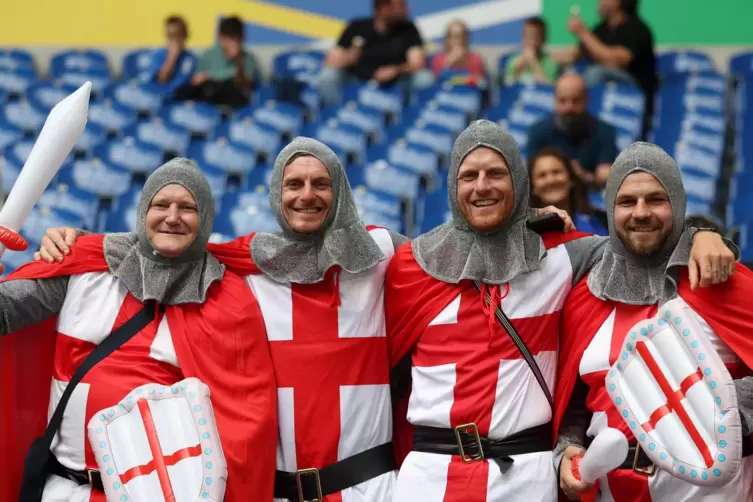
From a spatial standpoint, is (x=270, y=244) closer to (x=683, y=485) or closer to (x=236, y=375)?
(x=236, y=375)

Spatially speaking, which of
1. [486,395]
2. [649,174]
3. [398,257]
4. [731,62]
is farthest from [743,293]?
[731,62]

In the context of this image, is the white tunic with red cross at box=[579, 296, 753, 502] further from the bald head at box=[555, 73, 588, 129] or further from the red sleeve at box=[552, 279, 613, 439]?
the bald head at box=[555, 73, 588, 129]

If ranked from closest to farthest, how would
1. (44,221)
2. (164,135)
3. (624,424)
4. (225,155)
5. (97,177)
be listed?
(624,424), (44,221), (97,177), (225,155), (164,135)

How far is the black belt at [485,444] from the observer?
3090mm

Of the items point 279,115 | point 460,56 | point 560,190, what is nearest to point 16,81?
point 279,115

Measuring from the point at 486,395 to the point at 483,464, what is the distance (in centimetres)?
20

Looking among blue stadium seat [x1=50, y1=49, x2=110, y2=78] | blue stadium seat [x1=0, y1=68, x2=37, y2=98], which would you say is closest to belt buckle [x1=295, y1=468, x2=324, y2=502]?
blue stadium seat [x1=0, y1=68, x2=37, y2=98]

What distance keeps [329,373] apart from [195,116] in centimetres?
509

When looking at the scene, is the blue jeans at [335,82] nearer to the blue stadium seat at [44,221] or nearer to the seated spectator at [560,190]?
the blue stadium seat at [44,221]

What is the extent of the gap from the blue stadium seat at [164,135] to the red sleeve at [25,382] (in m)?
4.30

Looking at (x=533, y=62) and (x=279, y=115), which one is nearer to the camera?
(x=279, y=115)

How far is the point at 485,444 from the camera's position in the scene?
3.10 meters

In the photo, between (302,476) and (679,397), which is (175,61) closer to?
(302,476)

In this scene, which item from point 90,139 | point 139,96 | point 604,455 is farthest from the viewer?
point 139,96
